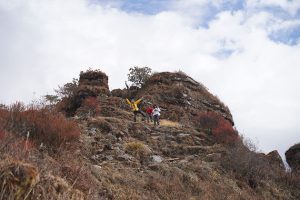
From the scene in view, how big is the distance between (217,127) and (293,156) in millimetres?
5097

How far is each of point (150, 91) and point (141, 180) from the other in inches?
821

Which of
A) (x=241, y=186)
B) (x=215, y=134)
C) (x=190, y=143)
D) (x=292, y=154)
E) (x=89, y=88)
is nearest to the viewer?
(x=241, y=186)

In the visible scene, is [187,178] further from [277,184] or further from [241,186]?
[277,184]

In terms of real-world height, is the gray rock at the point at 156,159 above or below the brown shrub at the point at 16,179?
above

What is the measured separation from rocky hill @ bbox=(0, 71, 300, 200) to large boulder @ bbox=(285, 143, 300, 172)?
15 centimetres

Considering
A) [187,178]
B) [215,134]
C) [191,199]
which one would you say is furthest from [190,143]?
[191,199]

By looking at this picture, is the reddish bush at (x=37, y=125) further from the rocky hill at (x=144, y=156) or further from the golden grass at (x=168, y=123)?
the golden grass at (x=168, y=123)

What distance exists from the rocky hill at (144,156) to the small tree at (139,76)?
365cm

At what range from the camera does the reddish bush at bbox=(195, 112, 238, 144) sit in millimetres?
27648

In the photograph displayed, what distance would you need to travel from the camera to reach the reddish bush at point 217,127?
1089 inches

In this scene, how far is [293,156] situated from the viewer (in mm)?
30062

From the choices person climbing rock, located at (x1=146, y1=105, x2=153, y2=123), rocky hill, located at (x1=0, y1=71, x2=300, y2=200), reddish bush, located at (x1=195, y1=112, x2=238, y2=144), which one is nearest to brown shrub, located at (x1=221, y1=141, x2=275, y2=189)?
rocky hill, located at (x1=0, y1=71, x2=300, y2=200)

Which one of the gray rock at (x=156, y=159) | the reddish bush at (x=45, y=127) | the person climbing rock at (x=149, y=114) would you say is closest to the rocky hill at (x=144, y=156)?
the gray rock at (x=156, y=159)

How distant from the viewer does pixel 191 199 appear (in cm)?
1634
